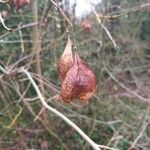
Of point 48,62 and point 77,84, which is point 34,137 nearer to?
point 48,62

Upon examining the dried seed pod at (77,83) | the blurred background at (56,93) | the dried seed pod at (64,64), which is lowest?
the blurred background at (56,93)

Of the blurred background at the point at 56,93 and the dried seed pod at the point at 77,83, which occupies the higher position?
the dried seed pod at the point at 77,83

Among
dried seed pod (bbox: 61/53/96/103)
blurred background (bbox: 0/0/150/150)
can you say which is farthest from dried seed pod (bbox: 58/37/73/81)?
blurred background (bbox: 0/0/150/150)

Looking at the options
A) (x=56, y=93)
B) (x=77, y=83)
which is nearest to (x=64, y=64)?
(x=77, y=83)

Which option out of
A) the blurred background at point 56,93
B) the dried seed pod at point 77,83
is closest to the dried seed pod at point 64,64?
the dried seed pod at point 77,83

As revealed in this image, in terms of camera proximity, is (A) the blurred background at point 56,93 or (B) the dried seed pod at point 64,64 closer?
(B) the dried seed pod at point 64,64

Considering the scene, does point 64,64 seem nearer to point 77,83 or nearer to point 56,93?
point 77,83

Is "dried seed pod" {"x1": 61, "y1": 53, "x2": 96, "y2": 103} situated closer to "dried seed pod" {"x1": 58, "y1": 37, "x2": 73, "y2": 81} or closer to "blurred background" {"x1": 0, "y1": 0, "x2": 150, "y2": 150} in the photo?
"dried seed pod" {"x1": 58, "y1": 37, "x2": 73, "y2": 81}

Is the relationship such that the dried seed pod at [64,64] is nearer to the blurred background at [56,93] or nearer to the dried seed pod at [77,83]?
the dried seed pod at [77,83]

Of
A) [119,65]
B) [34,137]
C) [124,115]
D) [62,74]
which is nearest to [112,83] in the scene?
[119,65]
